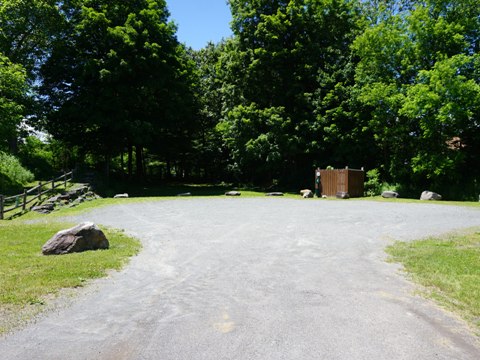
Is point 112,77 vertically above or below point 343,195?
above

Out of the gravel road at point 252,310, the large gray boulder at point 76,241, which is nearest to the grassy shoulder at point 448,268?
the gravel road at point 252,310

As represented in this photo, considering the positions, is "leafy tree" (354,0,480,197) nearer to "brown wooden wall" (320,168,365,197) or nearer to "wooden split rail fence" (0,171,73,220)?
"brown wooden wall" (320,168,365,197)

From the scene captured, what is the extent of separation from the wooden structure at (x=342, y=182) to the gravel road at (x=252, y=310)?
52.6ft

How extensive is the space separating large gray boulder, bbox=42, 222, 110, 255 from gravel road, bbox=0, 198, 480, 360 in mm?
1184

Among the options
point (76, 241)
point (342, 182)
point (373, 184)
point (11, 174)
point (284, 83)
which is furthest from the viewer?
point (284, 83)

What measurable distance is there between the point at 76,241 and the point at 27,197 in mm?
15297

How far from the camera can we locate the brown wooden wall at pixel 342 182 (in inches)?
1034

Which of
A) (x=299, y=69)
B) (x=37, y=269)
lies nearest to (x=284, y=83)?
(x=299, y=69)

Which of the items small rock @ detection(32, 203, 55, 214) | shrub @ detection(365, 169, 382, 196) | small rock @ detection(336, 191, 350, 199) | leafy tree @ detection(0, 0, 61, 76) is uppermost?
leafy tree @ detection(0, 0, 61, 76)

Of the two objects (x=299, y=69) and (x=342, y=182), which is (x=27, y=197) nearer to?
(x=342, y=182)

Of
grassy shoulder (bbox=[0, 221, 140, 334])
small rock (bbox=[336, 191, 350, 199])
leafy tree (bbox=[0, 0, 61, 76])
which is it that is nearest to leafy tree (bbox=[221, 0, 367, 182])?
small rock (bbox=[336, 191, 350, 199])

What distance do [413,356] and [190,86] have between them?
34.7 meters

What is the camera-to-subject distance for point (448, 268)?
7.40m

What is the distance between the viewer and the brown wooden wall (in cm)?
2627
